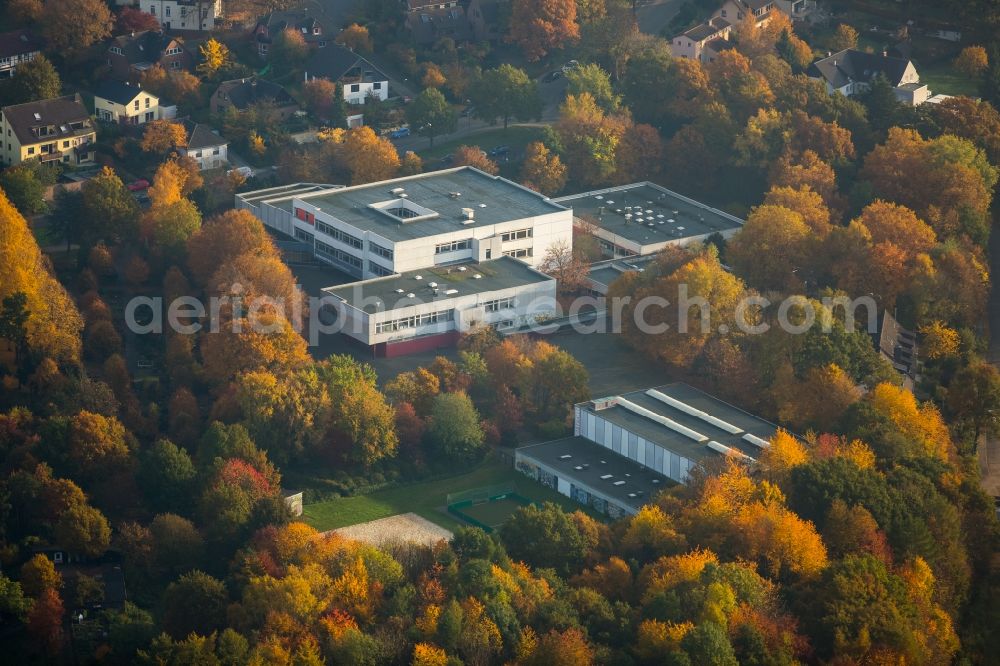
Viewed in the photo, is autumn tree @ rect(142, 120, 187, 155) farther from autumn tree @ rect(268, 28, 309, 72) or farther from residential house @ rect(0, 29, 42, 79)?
autumn tree @ rect(268, 28, 309, 72)

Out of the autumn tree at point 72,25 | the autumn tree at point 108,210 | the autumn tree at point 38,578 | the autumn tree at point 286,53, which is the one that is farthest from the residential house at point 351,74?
the autumn tree at point 38,578

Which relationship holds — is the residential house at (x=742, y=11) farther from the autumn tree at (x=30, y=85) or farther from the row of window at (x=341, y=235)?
the autumn tree at (x=30, y=85)

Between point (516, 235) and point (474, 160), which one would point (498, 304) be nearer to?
point (516, 235)

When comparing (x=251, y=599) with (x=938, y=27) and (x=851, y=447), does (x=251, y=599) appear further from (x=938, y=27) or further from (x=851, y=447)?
(x=938, y=27)

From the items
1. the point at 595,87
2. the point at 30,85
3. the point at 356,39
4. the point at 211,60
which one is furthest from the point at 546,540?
the point at 356,39

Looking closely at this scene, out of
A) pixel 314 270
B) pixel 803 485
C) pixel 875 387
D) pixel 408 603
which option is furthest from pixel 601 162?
pixel 408 603

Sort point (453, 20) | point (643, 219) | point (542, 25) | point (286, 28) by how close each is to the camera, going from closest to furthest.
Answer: point (643, 219)
point (286, 28)
point (542, 25)
point (453, 20)
